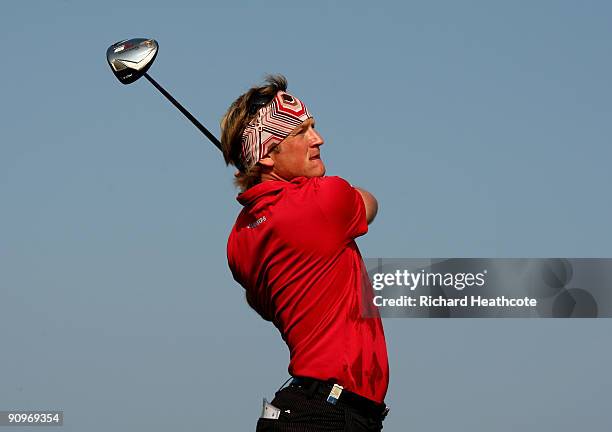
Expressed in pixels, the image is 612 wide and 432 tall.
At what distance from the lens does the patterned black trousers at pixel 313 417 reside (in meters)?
7.58

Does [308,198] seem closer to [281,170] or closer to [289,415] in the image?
[281,170]

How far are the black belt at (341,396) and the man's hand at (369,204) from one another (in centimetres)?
112

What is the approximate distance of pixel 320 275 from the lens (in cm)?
773

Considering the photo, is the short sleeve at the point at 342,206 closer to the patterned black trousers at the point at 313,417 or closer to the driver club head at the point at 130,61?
the patterned black trousers at the point at 313,417

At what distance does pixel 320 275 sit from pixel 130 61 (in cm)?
384

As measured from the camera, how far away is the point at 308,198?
765 cm

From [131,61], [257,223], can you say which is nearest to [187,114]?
[131,61]

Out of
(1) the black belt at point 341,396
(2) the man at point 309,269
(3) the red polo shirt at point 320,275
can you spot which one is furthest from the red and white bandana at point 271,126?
(1) the black belt at point 341,396

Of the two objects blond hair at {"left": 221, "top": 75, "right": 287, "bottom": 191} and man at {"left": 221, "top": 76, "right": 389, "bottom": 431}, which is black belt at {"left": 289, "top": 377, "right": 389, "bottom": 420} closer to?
man at {"left": 221, "top": 76, "right": 389, "bottom": 431}

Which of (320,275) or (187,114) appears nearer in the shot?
(320,275)

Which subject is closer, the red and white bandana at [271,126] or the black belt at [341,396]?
the black belt at [341,396]

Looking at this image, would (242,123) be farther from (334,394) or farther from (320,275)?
(334,394)

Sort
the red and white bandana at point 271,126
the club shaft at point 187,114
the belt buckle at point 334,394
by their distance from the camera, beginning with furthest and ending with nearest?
1. the club shaft at point 187,114
2. the red and white bandana at point 271,126
3. the belt buckle at point 334,394

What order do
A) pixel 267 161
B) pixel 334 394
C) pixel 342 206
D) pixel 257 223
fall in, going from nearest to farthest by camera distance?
1. pixel 334 394
2. pixel 342 206
3. pixel 257 223
4. pixel 267 161
